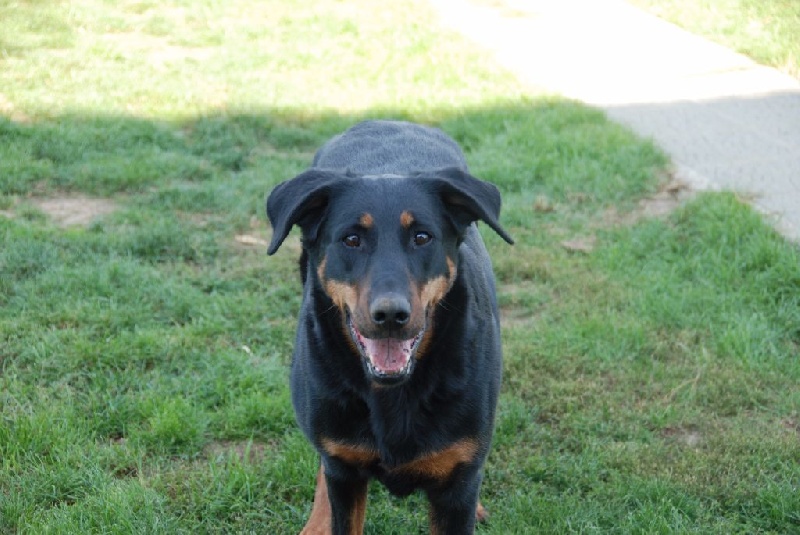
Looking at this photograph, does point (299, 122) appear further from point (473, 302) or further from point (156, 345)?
point (473, 302)

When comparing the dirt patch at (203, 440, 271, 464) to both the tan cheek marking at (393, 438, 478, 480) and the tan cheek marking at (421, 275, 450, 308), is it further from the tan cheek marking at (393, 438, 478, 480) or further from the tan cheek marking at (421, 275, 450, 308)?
the tan cheek marking at (421, 275, 450, 308)

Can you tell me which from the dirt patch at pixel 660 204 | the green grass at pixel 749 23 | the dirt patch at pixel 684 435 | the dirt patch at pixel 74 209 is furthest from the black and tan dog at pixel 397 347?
the green grass at pixel 749 23

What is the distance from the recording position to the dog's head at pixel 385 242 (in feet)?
9.76

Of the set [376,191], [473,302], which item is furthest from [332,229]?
[473,302]

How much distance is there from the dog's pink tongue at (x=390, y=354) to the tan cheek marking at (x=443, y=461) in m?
0.35

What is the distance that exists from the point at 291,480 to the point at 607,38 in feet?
25.0

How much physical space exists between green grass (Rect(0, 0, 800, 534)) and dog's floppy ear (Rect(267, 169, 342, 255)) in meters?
1.22

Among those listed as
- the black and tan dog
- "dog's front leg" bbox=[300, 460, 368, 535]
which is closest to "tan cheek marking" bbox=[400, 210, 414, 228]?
the black and tan dog

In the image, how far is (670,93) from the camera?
859 cm

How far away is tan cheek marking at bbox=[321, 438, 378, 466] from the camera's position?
10.6 ft

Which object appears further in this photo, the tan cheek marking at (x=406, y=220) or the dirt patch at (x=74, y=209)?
the dirt patch at (x=74, y=209)

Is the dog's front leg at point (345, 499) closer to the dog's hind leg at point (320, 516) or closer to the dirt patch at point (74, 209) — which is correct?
the dog's hind leg at point (320, 516)

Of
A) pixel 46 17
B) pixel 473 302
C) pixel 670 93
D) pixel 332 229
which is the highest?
pixel 332 229

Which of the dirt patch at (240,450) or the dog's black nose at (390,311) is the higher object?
the dog's black nose at (390,311)
